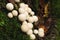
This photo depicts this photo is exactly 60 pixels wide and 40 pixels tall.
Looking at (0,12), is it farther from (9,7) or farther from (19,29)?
(19,29)

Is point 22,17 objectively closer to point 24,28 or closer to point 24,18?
point 24,18

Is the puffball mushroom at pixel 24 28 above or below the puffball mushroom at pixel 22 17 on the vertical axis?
below

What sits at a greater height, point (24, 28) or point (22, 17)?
point (22, 17)

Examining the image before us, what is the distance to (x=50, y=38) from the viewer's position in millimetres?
2678

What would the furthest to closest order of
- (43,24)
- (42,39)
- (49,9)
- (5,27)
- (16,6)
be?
(49,9) < (43,24) < (42,39) < (16,6) < (5,27)

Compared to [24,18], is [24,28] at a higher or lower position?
lower

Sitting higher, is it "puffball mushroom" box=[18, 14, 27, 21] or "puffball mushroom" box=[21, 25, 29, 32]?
"puffball mushroom" box=[18, 14, 27, 21]

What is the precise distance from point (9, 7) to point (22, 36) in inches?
14.0

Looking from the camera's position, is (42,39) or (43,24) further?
(43,24)

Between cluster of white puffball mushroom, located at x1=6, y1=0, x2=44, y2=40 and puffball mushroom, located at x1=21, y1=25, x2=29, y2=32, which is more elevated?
cluster of white puffball mushroom, located at x1=6, y1=0, x2=44, y2=40

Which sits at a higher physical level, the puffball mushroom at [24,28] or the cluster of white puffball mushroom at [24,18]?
the cluster of white puffball mushroom at [24,18]

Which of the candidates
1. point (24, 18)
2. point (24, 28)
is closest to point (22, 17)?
point (24, 18)

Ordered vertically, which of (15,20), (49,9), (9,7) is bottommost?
(15,20)

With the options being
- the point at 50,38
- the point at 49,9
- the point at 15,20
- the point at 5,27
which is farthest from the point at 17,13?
the point at 49,9
